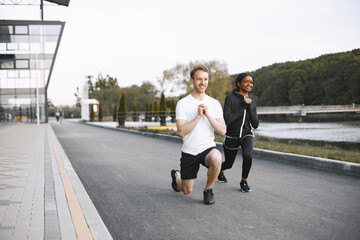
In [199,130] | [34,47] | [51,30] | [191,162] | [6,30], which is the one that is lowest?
[191,162]

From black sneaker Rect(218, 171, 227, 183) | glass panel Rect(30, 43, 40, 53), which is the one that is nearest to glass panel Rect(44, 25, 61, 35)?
glass panel Rect(30, 43, 40, 53)

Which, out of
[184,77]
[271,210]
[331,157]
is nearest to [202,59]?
[184,77]

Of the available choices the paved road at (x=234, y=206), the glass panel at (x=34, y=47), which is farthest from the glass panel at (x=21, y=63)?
the paved road at (x=234, y=206)

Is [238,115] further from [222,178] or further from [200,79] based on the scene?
[222,178]

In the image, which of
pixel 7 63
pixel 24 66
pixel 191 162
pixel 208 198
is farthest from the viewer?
pixel 24 66

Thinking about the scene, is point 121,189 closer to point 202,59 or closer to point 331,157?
point 331,157

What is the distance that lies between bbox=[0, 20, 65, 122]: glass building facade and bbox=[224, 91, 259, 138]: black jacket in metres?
33.9

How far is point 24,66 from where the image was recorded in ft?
128

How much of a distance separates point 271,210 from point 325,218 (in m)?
0.62

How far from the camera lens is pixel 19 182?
5.77m

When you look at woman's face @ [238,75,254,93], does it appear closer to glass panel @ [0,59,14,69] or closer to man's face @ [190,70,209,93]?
man's face @ [190,70,209,93]

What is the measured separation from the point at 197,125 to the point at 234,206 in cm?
113

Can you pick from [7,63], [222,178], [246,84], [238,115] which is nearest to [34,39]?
[7,63]

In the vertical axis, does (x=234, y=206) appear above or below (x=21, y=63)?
below
